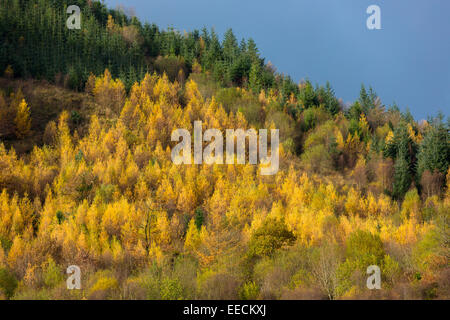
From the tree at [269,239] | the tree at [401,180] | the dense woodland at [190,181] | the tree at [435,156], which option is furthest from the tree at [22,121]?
the tree at [435,156]

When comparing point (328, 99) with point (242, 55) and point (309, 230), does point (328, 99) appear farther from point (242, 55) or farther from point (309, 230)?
point (309, 230)

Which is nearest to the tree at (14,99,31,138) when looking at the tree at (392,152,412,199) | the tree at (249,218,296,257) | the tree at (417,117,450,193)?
the tree at (249,218,296,257)

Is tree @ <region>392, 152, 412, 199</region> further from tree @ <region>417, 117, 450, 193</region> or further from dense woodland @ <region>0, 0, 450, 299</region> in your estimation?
tree @ <region>417, 117, 450, 193</region>

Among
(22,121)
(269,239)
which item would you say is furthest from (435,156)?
(22,121)

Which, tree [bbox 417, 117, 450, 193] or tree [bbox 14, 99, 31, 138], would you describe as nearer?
tree [bbox 417, 117, 450, 193]

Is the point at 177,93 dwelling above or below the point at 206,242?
above

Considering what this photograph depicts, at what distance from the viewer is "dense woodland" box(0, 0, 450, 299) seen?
3092cm

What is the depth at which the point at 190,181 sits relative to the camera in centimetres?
6744

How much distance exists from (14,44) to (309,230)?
75699 mm

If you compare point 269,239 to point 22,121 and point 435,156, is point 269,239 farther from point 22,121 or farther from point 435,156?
point 22,121

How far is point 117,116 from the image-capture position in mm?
82250

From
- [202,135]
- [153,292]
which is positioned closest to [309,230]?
[153,292]

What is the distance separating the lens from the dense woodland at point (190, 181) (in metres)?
30.9

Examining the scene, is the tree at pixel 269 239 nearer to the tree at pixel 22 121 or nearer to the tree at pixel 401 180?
the tree at pixel 401 180
